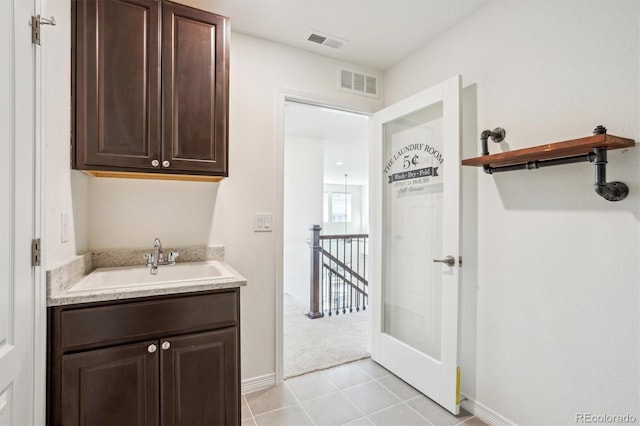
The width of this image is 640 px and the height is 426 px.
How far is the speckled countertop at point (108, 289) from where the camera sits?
1.27 metres

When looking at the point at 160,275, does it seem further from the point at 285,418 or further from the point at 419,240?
the point at 419,240

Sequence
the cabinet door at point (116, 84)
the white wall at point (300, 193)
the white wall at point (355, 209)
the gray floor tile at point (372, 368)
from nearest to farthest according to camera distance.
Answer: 1. the cabinet door at point (116, 84)
2. the gray floor tile at point (372, 368)
3. the white wall at point (300, 193)
4. the white wall at point (355, 209)

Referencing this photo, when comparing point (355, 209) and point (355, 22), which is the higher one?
point (355, 22)

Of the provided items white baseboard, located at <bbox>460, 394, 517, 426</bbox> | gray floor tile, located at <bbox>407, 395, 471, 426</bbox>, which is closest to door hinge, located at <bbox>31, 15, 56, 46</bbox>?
gray floor tile, located at <bbox>407, 395, 471, 426</bbox>

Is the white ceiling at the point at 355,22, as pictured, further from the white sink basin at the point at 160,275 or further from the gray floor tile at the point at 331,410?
the gray floor tile at the point at 331,410

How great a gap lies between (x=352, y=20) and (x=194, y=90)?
114 centimetres

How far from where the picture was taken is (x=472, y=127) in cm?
206

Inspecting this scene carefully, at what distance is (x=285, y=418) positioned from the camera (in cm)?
196

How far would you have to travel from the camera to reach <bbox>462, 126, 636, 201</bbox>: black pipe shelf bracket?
4.22 feet

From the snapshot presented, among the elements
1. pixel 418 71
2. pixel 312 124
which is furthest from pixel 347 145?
pixel 418 71

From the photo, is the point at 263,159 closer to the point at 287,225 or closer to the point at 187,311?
the point at 187,311

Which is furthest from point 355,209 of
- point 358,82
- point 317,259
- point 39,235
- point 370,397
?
point 39,235

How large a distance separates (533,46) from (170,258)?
2375mm

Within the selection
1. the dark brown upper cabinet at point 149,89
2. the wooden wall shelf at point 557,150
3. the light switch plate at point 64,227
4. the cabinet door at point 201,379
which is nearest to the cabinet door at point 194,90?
the dark brown upper cabinet at point 149,89
